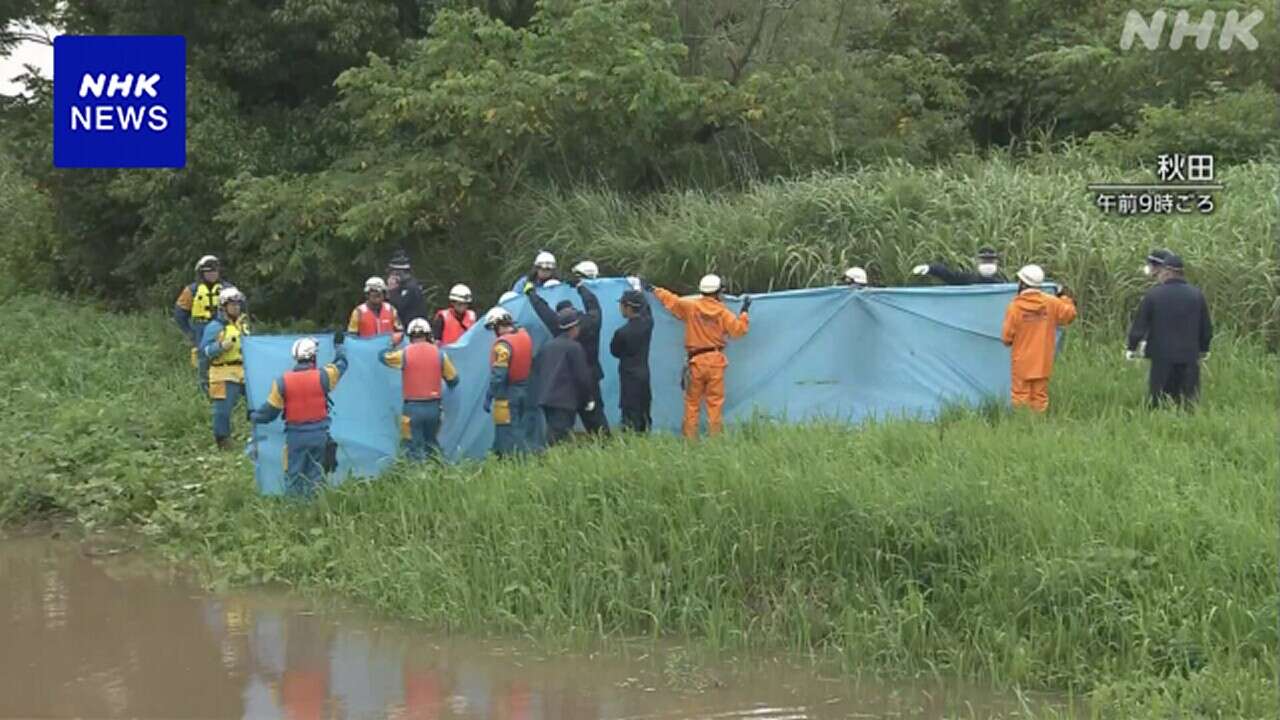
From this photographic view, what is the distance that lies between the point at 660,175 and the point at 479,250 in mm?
2485

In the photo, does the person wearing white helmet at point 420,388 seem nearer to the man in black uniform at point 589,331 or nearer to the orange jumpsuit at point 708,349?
the man in black uniform at point 589,331

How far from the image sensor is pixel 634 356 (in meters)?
11.3

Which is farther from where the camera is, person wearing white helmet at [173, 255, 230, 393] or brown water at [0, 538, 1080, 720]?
person wearing white helmet at [173, 255, 230, 393]

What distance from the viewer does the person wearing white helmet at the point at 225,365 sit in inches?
497

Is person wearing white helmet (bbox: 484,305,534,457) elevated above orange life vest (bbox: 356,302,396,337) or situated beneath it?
situated beneath

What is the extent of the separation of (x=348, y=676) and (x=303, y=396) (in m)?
3.00

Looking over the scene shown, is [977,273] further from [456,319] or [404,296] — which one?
[404,296]

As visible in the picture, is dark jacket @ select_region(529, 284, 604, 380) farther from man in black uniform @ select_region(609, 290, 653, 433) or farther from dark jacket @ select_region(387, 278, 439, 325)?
dark jacket @ select_region(387, 278, 439, 325)

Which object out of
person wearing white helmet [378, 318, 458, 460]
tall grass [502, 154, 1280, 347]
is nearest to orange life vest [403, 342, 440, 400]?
person wearing white helmet [378, 318, 458, 460]

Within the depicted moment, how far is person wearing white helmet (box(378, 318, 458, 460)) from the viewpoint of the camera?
10695 millimetres

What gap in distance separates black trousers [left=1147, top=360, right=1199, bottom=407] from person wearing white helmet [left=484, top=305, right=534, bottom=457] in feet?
15.8

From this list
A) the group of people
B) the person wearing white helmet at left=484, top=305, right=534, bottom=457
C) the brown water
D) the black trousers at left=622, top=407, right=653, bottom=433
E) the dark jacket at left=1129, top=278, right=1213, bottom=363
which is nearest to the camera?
the brown water

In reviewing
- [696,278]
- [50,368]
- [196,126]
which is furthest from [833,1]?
[50,368]

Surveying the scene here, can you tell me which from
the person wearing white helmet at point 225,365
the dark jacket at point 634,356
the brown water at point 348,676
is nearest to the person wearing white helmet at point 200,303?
the person wearing white helmet at point 225,365
